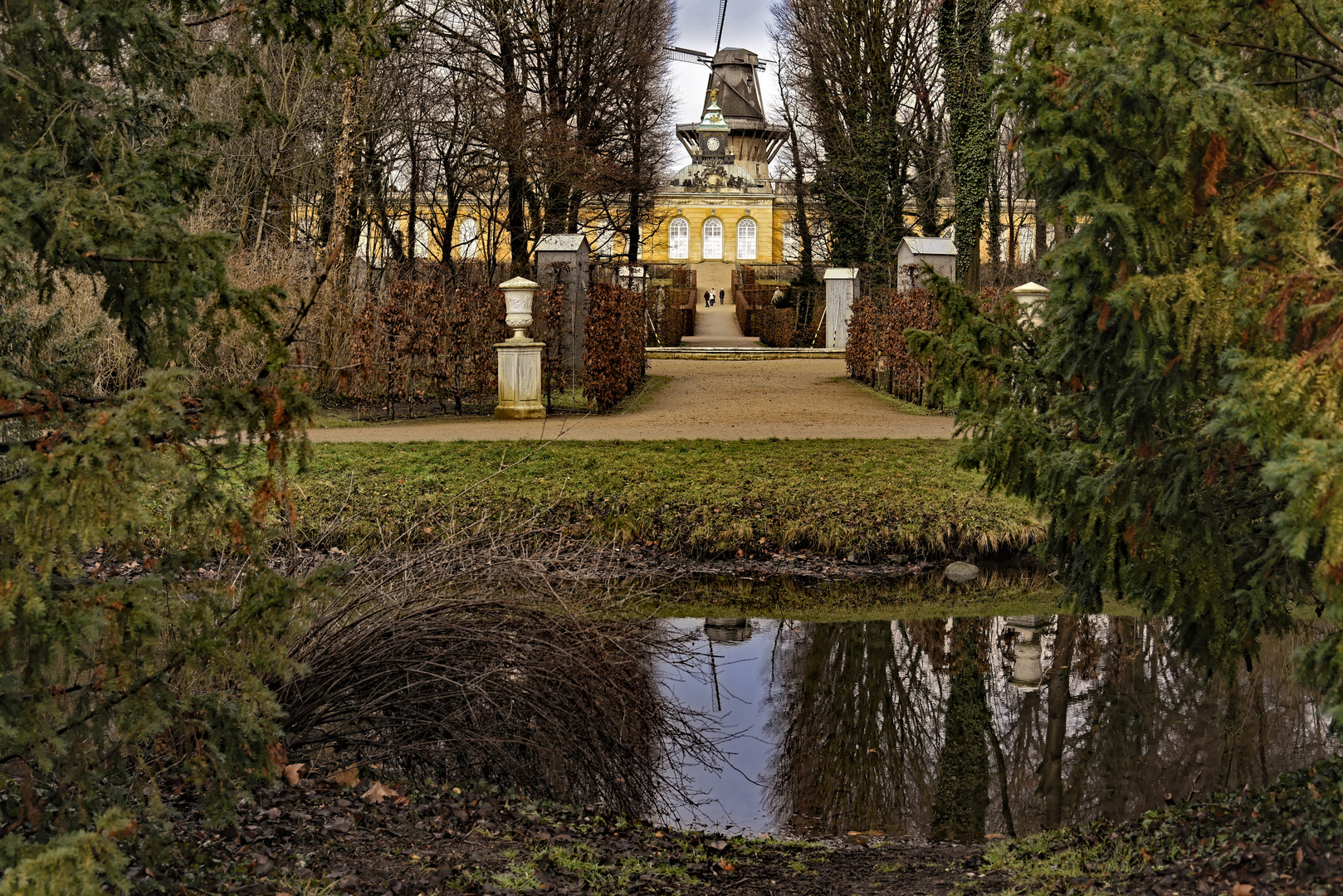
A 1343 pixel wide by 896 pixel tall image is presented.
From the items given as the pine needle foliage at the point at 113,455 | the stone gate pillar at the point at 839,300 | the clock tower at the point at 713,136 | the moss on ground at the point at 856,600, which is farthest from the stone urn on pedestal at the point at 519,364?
the clock tower at the point at 713,136

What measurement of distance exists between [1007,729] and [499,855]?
2.91 meters

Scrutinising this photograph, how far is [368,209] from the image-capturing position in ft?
67.8

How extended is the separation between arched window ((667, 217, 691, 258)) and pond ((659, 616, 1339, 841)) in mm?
51388

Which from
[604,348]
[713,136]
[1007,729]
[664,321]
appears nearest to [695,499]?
[1007,729]

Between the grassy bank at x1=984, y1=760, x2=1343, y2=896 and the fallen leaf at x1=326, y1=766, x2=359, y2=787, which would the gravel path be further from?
the grassy bank at x1=984, y1=760, x2=1343, y2=896

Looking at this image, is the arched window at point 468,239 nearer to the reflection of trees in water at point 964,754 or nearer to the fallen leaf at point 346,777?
the reflection of trees in water at point 964,754

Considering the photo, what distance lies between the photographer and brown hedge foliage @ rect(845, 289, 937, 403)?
15.5 meters

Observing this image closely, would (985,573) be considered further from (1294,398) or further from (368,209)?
(368,209)

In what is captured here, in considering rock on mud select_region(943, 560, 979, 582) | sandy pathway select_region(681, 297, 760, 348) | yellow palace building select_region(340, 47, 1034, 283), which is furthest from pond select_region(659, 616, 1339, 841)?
yellow palace building select_region(340, 47, 1034, 283)

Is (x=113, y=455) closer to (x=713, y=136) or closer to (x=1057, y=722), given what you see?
(x=1057, y=722)

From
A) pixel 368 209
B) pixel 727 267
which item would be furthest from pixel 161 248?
pixel 727 267

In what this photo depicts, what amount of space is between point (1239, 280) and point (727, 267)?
5178cm

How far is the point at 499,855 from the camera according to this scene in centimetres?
378

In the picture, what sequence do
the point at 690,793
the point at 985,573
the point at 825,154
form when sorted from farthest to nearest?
the point at 825,154 < the point at 985,573 < the point at 690,793
